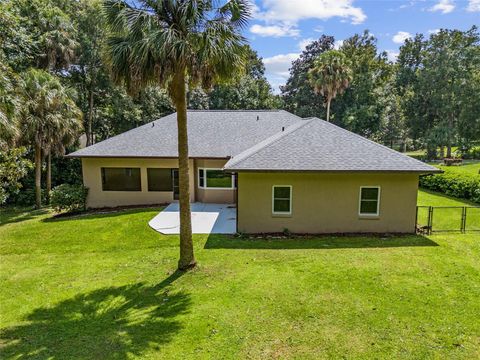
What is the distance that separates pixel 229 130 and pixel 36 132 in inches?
446

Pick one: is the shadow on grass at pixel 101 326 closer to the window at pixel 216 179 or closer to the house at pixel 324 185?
the house at pixel 324 185

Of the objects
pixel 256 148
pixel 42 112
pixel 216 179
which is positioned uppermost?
pixel 42 112

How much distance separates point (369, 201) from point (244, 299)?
7.46m

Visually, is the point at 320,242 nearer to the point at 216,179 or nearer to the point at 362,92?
the point at 216,179

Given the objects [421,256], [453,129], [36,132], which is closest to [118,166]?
[36,132]

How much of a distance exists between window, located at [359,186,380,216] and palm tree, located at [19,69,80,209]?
57.0ft

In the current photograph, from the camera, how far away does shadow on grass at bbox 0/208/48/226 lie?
17.5 meters

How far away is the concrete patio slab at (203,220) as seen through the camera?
1351 cm

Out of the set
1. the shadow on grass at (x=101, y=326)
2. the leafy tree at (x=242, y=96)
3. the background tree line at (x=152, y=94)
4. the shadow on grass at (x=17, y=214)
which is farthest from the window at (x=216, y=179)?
the leafy tree at (x=242, y=96)

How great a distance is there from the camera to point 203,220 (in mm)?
14961

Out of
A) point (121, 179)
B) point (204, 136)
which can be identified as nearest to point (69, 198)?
point (121, 179)

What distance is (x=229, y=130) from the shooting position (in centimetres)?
2097

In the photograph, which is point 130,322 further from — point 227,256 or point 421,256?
point 421,256

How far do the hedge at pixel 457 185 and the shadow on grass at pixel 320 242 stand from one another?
9.84m
